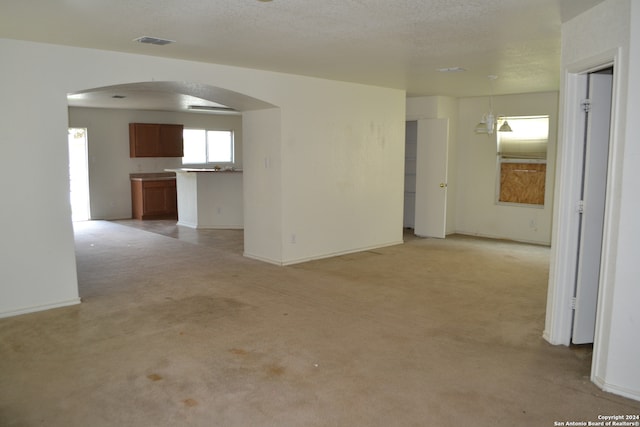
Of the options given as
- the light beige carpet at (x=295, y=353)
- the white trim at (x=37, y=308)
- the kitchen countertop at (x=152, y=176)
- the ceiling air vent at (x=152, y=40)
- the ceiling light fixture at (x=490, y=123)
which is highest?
the ceiling air vent at (x=152, y=40)

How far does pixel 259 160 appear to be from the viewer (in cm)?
641

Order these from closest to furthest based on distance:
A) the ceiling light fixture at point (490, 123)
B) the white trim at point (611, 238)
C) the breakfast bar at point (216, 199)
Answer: the white trim at point (611, 238) → the ceiling light fixture at point (490, 123) → the breakfast bar at point (216, 199)

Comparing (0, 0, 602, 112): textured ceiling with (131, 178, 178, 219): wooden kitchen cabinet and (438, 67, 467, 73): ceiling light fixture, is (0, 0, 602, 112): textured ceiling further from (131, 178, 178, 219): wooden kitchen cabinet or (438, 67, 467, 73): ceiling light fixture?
(131, 178, 178, 219): wooden kitchen cabinet

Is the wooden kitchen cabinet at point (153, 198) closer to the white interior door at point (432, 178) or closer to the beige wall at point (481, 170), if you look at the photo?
the white interior door at point (432, 178)

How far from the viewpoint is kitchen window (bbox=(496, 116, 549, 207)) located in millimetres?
7961

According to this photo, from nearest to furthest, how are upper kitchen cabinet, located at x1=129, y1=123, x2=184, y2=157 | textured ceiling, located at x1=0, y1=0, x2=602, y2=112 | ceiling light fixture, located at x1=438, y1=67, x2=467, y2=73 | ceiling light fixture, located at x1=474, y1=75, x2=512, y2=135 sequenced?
textured ceiling, located at x1=0, y1=0, x2=602, y2=112, ceiling light fixture, located at x1=438, y1=67, x2=467, y2=73, ceiling light fixture, located at x1=474, y1=75, x2=512, y2=135, upper kitchen cabinet, located at x1=129, y1=123, x2=184, y2=157

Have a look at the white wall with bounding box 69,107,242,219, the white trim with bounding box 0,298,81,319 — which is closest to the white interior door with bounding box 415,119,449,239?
the white trim with bounding box 0,298,81,319

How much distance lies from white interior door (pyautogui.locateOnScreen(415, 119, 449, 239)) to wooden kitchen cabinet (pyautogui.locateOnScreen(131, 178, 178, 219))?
5275 mm

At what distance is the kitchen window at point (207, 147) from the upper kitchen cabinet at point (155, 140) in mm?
388

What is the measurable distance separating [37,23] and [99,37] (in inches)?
20.5

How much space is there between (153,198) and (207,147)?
7.10 feet

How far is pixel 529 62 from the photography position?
5.25 meters

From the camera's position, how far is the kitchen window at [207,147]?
11.9 meters

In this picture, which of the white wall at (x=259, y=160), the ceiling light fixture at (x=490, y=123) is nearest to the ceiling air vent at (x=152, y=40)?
the white wall at (x=259, y=160)
